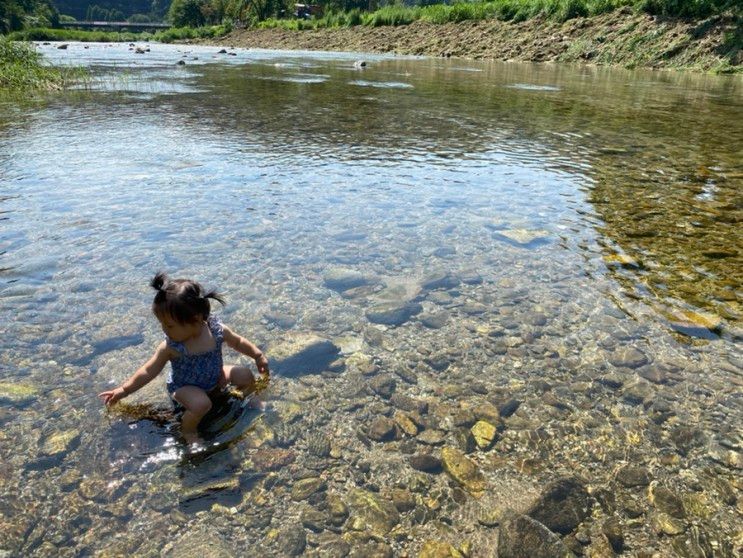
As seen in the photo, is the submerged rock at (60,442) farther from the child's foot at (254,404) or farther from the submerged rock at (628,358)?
the submerged rock at (628,358)

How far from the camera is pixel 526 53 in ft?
140

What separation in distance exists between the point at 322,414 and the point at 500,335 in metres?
Result: 1.83

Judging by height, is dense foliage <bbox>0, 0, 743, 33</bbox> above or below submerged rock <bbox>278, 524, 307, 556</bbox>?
above

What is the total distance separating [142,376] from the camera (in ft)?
11.5

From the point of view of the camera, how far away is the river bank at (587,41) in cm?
3095

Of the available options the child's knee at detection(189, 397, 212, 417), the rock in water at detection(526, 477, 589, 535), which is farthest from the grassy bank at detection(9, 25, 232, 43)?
the rock in water at detection(526, 477, 589, 535)

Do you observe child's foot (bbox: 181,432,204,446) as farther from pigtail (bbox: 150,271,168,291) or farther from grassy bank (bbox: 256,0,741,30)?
grassy bank (bbox: 256,0,741,30)

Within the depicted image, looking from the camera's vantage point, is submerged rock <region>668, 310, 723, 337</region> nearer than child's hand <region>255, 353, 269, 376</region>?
No

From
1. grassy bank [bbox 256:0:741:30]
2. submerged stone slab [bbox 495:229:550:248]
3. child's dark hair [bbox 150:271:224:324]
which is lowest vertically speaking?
submerged stone slab [bbox 495:229:550:248]

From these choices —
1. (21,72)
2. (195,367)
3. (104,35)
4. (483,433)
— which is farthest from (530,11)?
(104,35)

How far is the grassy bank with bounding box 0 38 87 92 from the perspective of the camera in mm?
19469

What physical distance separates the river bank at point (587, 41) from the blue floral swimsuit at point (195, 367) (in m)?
34.4

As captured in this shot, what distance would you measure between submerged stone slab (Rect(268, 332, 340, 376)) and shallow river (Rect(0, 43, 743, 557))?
0.03 meters

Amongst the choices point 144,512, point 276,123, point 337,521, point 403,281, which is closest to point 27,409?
point 144,512
